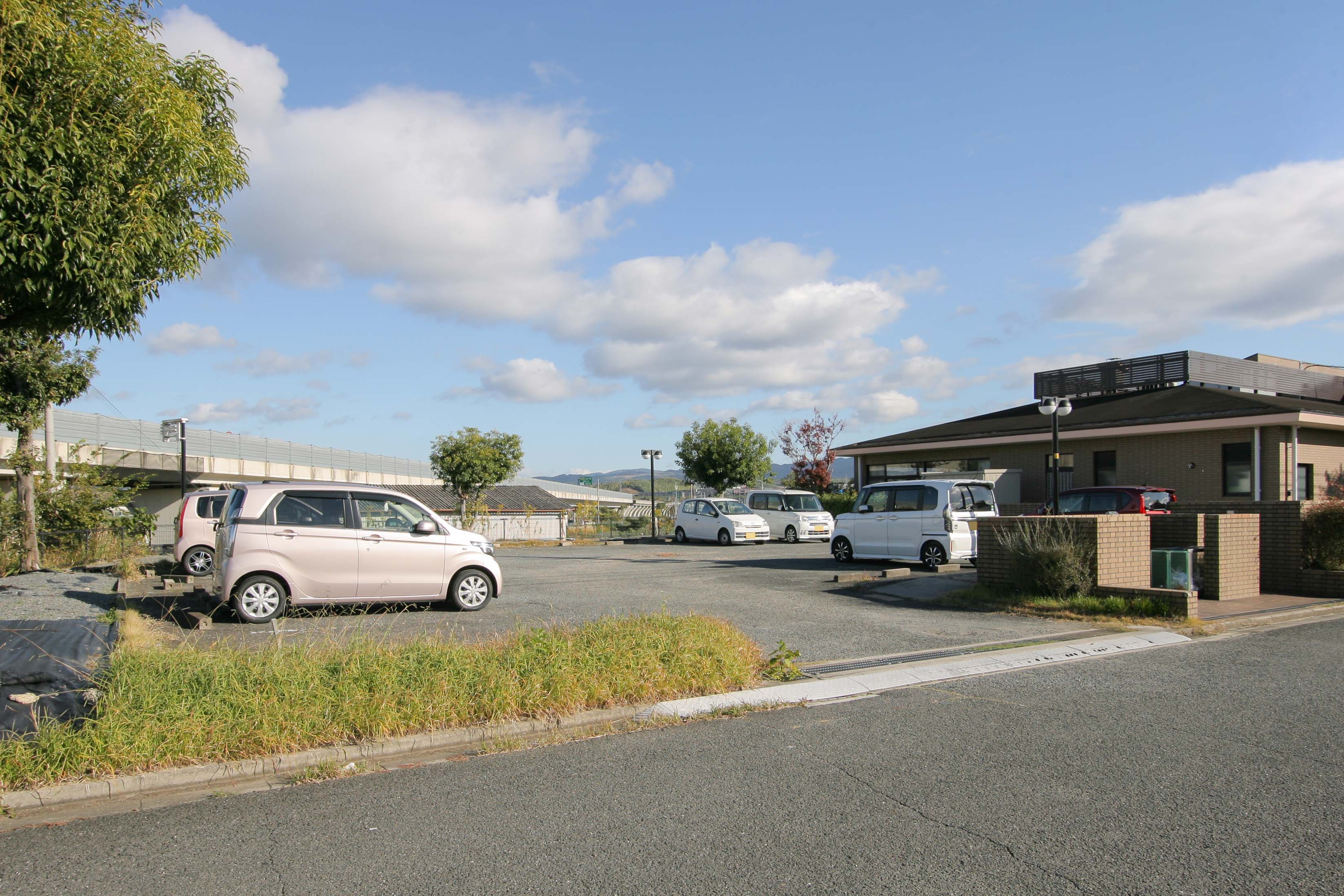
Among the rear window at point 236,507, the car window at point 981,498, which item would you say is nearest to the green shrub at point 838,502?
the car window at point 981,498

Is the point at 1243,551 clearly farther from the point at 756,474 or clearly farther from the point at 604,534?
the point at 756,474

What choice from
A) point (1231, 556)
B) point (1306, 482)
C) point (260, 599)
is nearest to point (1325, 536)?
point (1231, 556)

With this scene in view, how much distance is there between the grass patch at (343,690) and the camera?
512cm

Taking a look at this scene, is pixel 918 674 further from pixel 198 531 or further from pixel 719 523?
pixel 719 523

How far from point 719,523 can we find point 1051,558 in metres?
17.6

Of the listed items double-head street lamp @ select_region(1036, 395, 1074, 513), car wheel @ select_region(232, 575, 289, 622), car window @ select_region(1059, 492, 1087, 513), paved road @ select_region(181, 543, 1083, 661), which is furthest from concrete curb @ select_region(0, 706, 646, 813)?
car window @ select_region(1059, 492, 1087, 513)

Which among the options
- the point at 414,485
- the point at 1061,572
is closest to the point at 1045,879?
the point at 1061,572

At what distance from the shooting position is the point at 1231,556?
12664mm

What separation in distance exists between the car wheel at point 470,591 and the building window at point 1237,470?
735 inches

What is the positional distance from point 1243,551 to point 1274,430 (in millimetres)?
9534

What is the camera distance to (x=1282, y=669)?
8023 mm

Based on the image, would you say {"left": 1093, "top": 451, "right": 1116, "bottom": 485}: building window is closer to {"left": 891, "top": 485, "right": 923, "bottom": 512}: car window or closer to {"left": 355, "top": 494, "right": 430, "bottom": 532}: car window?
{"left": 891, "top": 485, "right": 923, "bottom": 512}: car window

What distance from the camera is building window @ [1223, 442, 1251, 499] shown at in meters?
20.9

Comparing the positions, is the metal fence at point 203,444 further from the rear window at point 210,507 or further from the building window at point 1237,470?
the building window at point 1237,470
